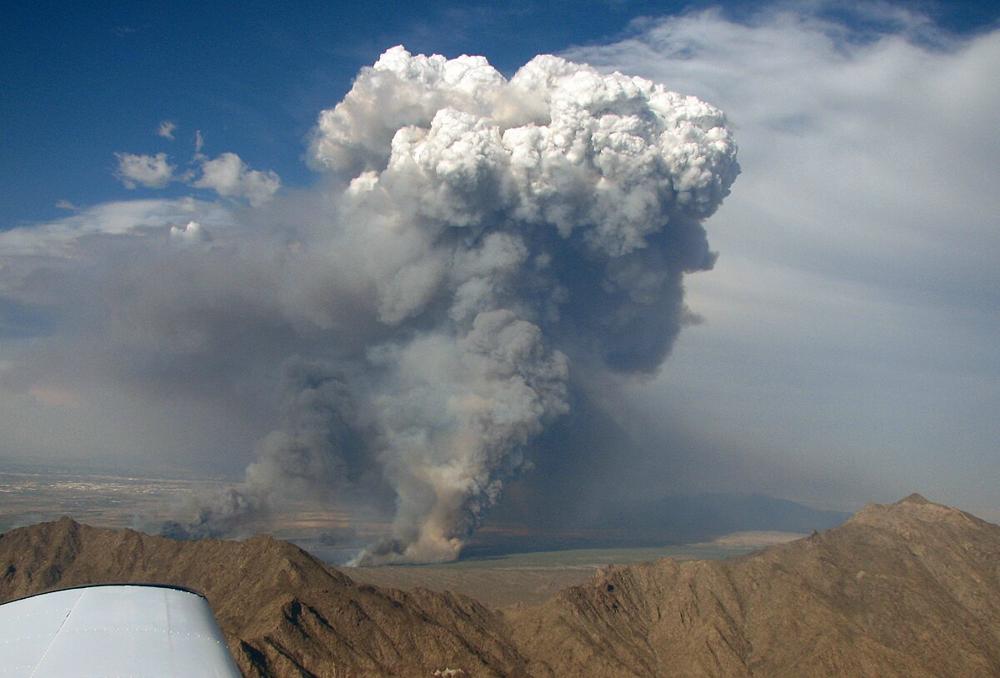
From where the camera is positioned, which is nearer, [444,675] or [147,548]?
[444,675]

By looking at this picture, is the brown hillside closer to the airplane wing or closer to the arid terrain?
the arid terrain

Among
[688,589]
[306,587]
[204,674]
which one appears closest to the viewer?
[204,674]

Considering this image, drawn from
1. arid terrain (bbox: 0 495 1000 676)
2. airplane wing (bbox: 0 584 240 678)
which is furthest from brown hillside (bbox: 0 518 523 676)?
airplane wing (bbox: 0 584 240 678)

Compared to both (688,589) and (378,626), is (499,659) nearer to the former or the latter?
(378,626)

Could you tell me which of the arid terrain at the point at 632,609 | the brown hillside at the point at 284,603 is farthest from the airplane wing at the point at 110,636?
the arid terrain at the point at 632,609

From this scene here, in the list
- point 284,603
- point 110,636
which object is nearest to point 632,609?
point 284,603

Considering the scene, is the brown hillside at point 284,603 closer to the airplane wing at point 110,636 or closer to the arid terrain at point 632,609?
the arid terrain at point 632,609

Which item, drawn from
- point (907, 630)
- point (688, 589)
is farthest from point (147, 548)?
point (907, 630)
